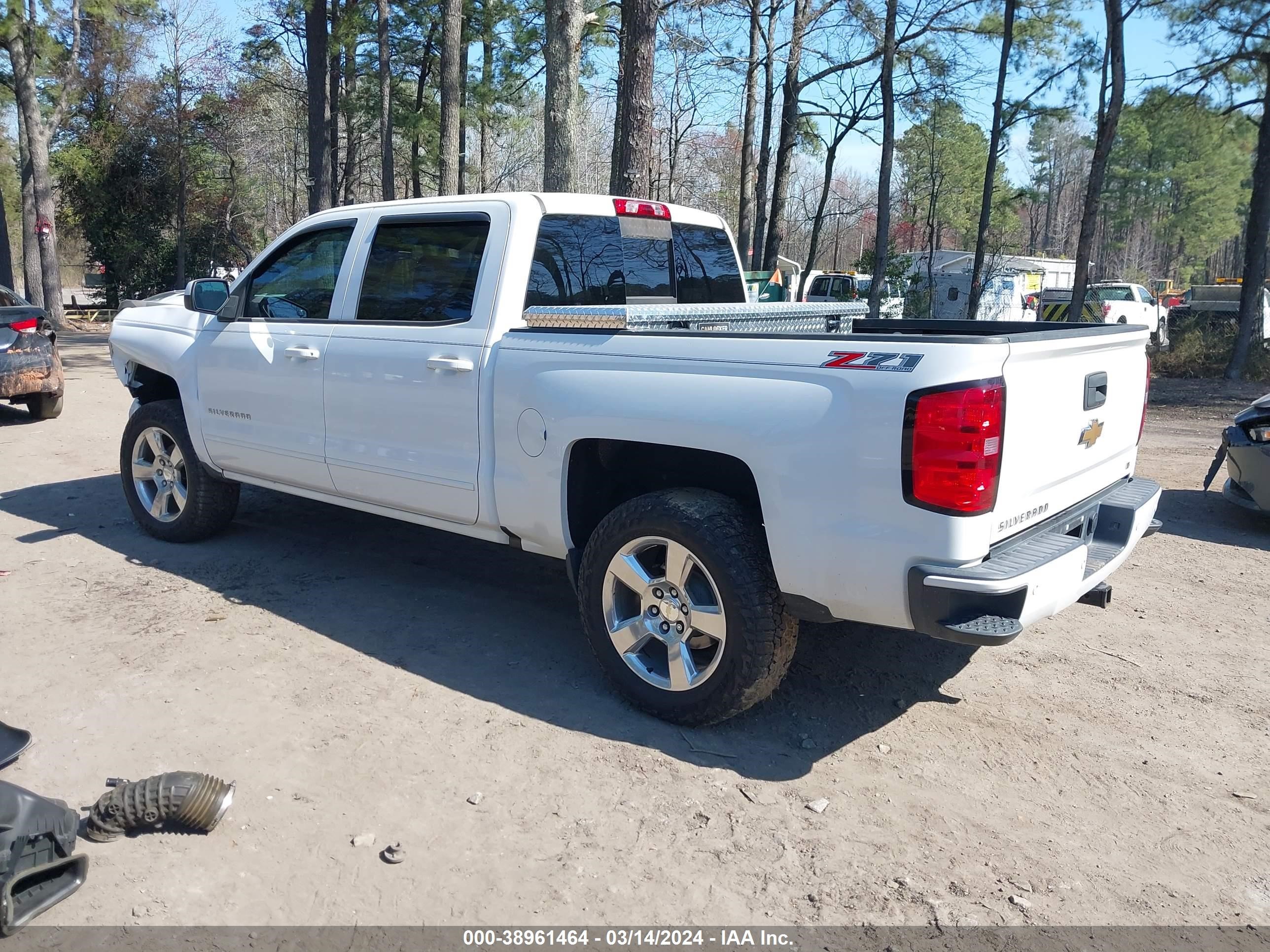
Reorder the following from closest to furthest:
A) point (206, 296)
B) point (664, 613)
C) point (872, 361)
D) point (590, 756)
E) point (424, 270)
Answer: point (872, 361) → point (590, 756) → point (664, 613) → point (424, 270) → point (206, 296)

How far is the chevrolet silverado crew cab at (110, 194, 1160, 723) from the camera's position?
315cm

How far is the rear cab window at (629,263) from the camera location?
181 inches

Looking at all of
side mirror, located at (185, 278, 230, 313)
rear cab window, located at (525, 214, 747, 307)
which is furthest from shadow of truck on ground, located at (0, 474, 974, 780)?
rear cab window, located at (525, 214, 747, 307)

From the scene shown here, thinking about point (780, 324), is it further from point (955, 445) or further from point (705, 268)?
point (955, 445)

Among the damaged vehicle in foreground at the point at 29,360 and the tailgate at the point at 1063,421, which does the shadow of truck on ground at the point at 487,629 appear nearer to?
the tailgate at the point at 1063,421

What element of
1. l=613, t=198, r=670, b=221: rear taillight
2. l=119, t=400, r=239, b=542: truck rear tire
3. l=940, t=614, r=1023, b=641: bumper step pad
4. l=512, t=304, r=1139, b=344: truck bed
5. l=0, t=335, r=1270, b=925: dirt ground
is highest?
l=613, t=198, r=670, b=221: rear taillight

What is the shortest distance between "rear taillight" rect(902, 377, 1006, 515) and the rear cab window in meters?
2.01

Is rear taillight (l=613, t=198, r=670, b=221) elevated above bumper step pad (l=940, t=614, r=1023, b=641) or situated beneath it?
elevated above

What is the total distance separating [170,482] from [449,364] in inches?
110

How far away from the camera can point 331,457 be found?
5055mm

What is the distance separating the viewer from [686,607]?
377 cm

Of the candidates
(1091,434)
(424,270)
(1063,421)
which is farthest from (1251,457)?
(424,270)

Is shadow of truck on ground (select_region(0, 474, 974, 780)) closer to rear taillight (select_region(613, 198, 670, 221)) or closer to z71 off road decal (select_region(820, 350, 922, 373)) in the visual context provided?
z71 off road decal (select_region(820, 350, 922, 373))

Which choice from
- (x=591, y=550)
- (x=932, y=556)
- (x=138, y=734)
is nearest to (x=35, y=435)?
(x=138, y=734)
